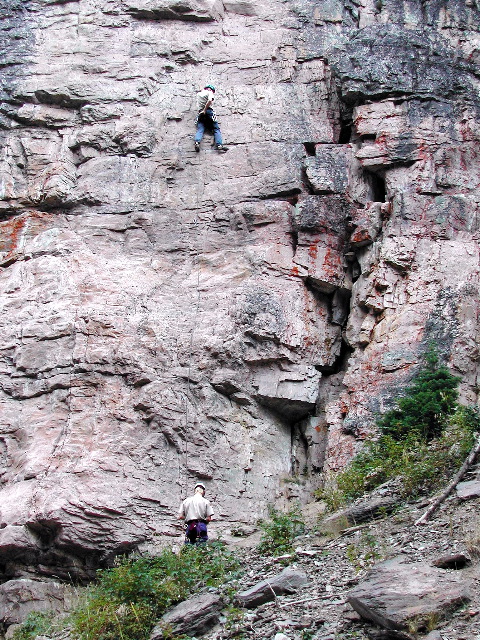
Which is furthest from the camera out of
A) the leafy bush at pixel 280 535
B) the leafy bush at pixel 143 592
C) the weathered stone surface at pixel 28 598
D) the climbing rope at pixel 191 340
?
the climbing rope at pixel 191 340

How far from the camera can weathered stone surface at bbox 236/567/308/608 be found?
29.7 ft

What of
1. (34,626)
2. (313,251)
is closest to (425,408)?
(313,251)

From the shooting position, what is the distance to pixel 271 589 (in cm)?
905

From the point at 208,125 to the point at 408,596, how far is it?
10.1 metres

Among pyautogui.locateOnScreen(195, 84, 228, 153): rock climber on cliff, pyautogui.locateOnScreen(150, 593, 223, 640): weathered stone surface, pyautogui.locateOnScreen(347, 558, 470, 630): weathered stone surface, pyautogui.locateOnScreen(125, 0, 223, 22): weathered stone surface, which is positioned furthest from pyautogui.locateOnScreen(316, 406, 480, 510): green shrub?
pyautogui.locateOnScreen(125, 0, 223, 22): weathered stone surface

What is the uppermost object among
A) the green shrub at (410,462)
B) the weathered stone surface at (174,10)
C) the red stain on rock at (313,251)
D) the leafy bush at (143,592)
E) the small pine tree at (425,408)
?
the weathered stone surface at (174,10)

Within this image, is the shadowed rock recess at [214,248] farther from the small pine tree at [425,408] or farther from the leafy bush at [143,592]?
the leafy bush at [143,592]

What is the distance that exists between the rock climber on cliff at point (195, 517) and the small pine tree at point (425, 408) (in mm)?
2693

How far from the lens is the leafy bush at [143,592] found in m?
9.36

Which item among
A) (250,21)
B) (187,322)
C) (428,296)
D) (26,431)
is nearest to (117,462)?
(26,431)

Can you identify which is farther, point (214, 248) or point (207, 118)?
point (207, 118)

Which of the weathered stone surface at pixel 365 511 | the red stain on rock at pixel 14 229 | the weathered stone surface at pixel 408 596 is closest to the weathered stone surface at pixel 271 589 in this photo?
the weathered stone surface at pixel 408 596

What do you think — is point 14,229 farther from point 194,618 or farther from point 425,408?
point 194,618

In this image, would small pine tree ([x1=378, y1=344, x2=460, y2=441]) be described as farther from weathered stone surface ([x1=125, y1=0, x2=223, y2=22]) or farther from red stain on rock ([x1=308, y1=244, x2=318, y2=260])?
weathered stone surface ([x1=125, y1=0, x2=223, y2=22])
